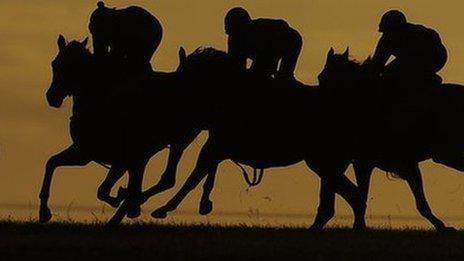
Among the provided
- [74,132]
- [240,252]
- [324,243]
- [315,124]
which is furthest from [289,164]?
[240,252]

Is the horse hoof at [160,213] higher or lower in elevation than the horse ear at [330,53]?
lower

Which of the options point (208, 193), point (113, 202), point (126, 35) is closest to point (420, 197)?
point (208, 193)

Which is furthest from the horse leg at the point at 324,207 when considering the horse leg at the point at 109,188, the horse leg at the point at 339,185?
the horse leg at the point at 109,188

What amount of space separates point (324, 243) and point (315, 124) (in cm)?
389

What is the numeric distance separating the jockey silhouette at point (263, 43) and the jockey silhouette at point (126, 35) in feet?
3.22

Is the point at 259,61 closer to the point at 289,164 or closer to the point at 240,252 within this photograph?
the point at 289,164

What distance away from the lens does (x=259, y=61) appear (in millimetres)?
20391

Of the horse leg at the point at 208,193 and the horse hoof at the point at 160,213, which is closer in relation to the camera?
the horse hoof at the point at 160,213

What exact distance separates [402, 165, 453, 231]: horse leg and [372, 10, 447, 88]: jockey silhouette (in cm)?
119

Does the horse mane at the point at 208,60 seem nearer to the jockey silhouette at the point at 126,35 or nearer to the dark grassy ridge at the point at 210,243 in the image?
the jockey silhouette at the point at 126,35

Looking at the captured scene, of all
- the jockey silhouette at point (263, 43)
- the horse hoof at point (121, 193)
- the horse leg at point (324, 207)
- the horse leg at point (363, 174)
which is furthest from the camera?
the horse leg at point (363, 174)

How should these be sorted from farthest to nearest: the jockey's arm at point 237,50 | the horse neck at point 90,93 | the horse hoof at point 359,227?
1. the jockey's arm at point 237,50
2. the horse hoof at point 359,227
3. the horse neck at point 90,93

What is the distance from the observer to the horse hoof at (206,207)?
19.9 meters

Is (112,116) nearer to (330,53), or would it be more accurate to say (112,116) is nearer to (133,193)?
(133,193)
